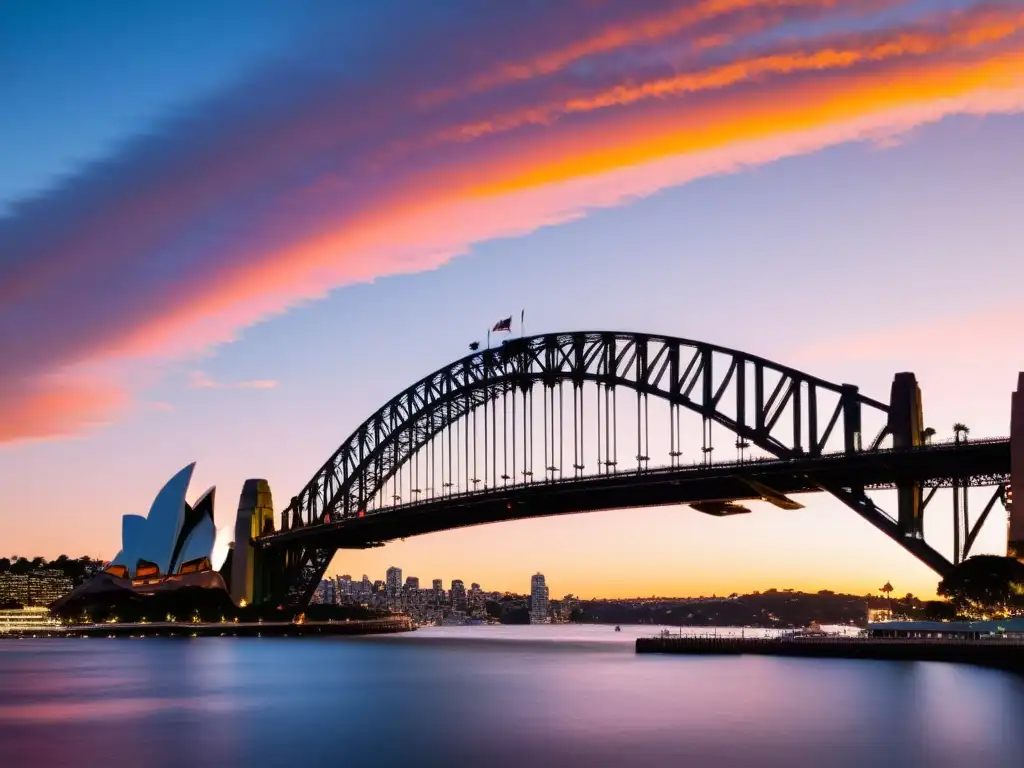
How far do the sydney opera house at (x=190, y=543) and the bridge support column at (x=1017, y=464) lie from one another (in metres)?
90.0

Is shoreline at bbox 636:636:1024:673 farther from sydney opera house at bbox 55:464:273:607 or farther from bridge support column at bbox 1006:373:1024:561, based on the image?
sydney opera house at bbox 55:464:273:607

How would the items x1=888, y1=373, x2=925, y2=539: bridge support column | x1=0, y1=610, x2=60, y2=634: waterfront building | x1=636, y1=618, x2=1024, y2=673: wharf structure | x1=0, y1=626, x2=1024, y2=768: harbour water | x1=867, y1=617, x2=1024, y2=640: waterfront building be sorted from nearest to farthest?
x1=0, y1=626, x2=1024, y2=768: harbour water → x1=636, y1=618, x2=1024, y2=673: wharf structure → x1=867, y1=617, x2=1024, y2=640: waterfront building → x1=888, y1=373, x2=925, y2=539: bridge support column → x1=0, y1=610, x2=60, y2=634: waterfront building

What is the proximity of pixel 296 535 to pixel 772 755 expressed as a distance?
3896 inches

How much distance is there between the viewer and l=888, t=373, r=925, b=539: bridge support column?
78812mm

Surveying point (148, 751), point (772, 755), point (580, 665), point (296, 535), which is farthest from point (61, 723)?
point (296, 535)

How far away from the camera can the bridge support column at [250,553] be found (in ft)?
480

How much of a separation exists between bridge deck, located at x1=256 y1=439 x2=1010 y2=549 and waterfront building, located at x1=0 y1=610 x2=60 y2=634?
57.0 m

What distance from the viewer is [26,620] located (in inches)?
7205

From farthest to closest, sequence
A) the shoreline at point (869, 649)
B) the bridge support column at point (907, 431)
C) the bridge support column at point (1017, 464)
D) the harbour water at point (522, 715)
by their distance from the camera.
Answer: the bridge support column at point (907, 431), the shoreline at point (869, 649), the bridge support column at point (1017, 464), the harbour water at point (522, 715)

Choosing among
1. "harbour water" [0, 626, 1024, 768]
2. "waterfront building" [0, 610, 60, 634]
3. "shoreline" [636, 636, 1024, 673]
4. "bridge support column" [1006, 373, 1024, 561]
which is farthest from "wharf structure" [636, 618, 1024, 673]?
"waterfront building" [0, 610, 60, 634]

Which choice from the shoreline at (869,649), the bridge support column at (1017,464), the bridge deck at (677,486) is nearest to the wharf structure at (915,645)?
the shoreline at (869,649)

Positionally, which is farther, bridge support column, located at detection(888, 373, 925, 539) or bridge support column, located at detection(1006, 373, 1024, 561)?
bridge support column, located at detection(888, 373, 925, 539)

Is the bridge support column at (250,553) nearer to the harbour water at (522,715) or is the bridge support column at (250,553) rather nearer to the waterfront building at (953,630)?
the harbour water at (522,715)

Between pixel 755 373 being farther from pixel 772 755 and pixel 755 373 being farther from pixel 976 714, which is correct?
pixel 772 755
